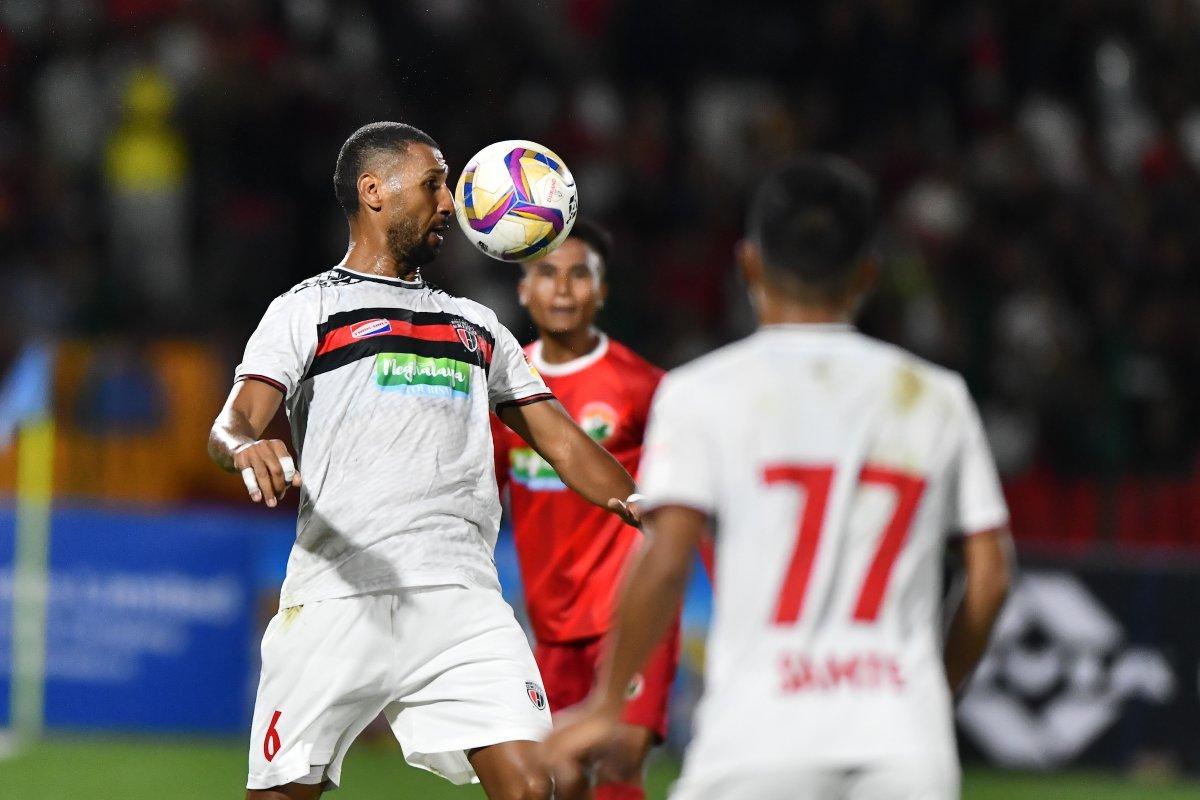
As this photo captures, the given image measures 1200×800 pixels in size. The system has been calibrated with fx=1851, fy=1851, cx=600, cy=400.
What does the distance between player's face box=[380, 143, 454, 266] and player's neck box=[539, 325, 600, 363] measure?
2004 mm

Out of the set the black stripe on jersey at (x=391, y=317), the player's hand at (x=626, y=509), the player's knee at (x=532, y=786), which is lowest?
the player's knee at (x=532, y=786)

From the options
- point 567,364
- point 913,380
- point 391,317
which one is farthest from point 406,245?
point 913,380

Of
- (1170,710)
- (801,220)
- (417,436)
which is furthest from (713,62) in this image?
(801,220)

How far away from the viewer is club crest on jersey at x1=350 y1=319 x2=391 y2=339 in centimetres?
512

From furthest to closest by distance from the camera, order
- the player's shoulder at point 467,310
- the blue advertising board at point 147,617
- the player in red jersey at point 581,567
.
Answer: the blue advertising board at point 147,617 → the player in red jersey at point 581,567 → the player's shoulder at point 467,310

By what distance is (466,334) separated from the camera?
5.33 metres

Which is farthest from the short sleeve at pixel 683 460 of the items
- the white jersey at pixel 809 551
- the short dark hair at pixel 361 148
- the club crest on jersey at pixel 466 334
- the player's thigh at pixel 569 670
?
the player's thigh at pixel 569 670

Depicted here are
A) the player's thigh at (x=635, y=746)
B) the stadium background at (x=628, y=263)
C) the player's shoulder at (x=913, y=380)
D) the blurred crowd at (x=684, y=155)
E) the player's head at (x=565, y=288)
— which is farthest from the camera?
the blurred crowd at (x=684, y=155)

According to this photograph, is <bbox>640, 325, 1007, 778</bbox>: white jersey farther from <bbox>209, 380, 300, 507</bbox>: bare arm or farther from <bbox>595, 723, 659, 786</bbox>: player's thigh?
<bbox>595, 723, 659, 786</bbox>: player's thigh

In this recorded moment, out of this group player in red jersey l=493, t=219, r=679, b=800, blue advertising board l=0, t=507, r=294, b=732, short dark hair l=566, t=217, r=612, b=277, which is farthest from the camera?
blue advertising board l=0, t=507, r=294, b=732

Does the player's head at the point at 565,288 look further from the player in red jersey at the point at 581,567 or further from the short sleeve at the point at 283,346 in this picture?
the short sleeve at the point at 283,346

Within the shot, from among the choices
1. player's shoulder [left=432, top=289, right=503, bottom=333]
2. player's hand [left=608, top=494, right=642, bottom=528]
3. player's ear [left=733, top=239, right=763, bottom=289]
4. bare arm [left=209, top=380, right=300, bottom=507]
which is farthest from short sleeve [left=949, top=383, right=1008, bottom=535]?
player's shoulder [left=432, top=289, right=503, bottom=333]

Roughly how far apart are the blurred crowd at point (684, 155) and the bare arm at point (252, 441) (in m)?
7.84

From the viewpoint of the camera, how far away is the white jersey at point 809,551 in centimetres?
333
